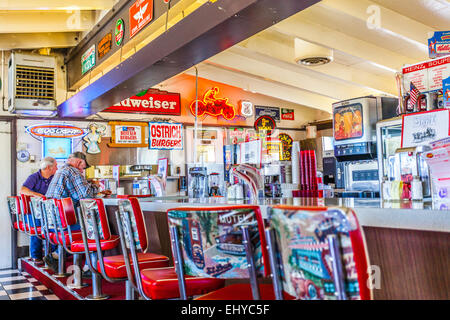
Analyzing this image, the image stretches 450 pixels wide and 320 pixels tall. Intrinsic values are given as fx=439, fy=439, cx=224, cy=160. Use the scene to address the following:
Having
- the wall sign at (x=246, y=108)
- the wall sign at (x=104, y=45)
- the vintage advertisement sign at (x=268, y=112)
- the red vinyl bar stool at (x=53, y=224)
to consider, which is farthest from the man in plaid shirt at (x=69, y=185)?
the vintage advertisement sign at (x=268, y=112)

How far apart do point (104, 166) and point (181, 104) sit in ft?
6.46

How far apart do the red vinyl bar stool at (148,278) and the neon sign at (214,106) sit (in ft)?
20.7

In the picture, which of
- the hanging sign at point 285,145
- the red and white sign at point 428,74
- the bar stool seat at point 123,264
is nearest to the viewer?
the bar stool seat at point 123,264

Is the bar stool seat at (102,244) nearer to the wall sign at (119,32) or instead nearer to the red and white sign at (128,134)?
the wall sign at (119,32)

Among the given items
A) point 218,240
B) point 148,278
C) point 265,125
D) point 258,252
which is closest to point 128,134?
point 265,125

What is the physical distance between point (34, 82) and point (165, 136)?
8.89 ft

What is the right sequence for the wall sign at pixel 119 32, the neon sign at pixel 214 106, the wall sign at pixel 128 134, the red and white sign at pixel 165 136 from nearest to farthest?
the wall sign at pixel 119 32
the wall sign at pixel 128 134
the red and white sign at pixel 165 136
the neon sign at pixel 214 106

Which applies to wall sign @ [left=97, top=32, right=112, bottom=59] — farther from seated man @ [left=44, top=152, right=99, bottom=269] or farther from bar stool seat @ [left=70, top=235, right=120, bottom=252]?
bar stool seat @ [left=70, top=235, right=120, bottom=252]

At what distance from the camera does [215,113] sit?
8992 mm

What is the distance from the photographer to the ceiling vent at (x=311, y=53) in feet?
19.6

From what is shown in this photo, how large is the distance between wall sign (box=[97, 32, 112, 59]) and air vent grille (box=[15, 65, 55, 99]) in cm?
118

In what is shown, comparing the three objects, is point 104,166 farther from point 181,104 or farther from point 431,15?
point 431,15

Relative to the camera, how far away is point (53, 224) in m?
4.27
